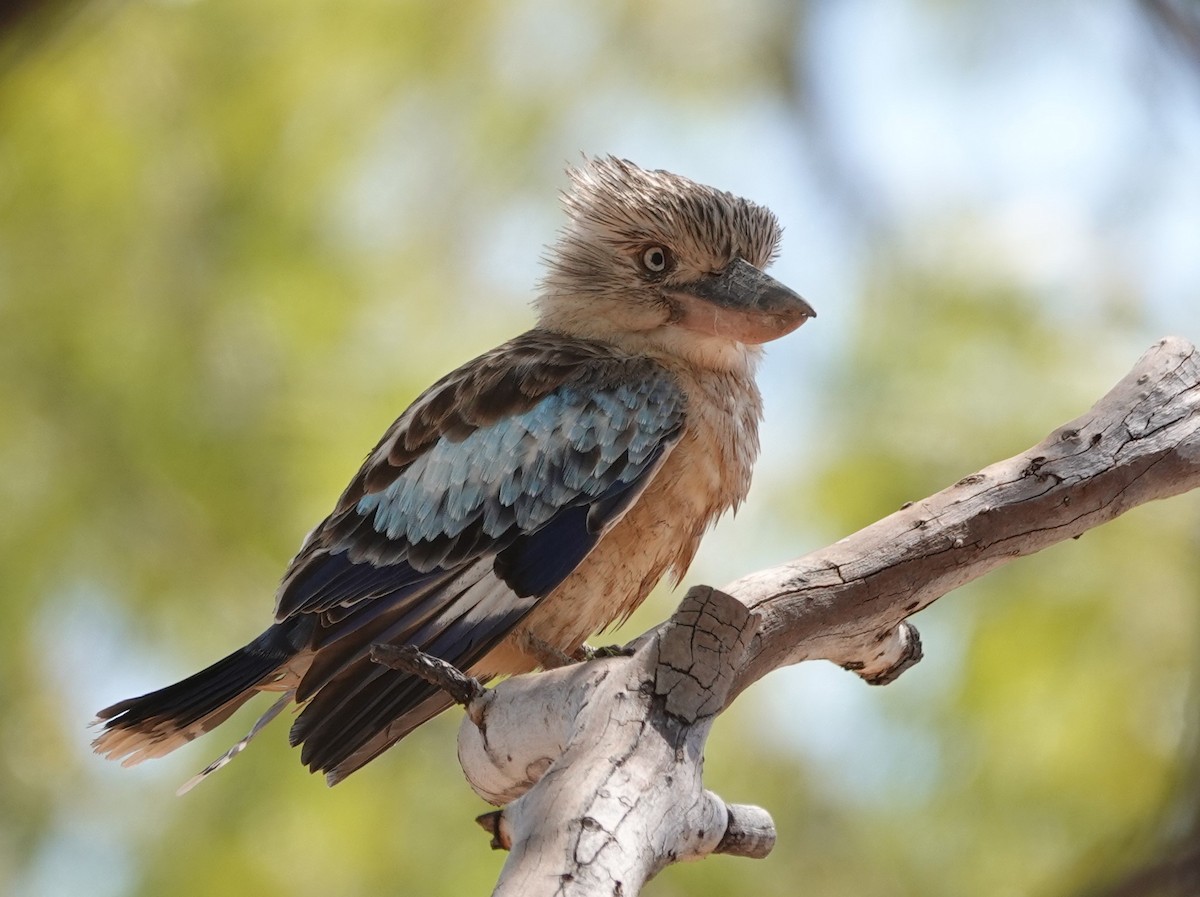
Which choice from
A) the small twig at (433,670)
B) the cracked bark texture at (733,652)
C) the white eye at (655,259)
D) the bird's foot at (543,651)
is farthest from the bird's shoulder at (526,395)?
the small twig at (433,670)

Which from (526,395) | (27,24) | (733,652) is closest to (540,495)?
(526,395)

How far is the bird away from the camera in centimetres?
295

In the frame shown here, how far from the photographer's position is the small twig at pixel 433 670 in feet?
7.94

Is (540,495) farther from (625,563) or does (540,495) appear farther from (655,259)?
(655,259)

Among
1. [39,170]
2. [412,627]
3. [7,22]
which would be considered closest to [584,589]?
[412,627]

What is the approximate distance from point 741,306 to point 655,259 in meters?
0.36

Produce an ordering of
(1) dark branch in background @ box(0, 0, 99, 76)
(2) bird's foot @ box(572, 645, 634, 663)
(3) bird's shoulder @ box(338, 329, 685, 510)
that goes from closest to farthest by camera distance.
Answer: (1) dark branch in background @ box(0, 0, 99, 76), (2) bird's foot @ box(572, 645, 634, 663), (3) bird's shoulder @ box(338, 329, 685, 510)

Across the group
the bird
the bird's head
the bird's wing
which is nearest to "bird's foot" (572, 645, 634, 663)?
the bird

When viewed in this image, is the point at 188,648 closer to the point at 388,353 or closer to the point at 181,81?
the point at 388,353

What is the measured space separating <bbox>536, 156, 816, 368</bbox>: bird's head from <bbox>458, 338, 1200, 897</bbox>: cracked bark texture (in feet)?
2.82

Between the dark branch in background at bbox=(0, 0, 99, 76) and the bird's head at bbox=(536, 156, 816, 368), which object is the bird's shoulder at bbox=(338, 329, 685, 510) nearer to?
the bird's head at bbox=(536, 156, 816, 368)

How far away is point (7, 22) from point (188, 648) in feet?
14.5

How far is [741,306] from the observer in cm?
342

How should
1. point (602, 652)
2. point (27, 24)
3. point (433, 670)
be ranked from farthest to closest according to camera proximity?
point (602, 652), point (433, 670), point (27, 24)
